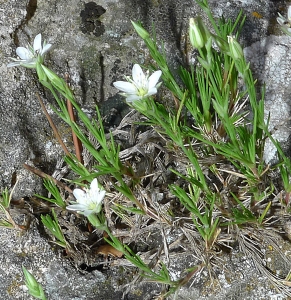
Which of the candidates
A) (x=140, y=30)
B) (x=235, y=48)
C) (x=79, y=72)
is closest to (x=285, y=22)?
(x=235, y=48)

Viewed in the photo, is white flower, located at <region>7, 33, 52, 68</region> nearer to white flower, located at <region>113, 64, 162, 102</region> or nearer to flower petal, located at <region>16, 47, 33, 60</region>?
flower petal, located at <region>16, 47, 33, 60</region>

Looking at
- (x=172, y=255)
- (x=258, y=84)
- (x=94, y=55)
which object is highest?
(x=94, y=55)

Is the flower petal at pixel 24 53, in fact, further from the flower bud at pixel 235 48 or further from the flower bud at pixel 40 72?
the flower bud at pixel 235 48

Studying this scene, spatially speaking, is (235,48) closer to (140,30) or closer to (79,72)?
(140,30)

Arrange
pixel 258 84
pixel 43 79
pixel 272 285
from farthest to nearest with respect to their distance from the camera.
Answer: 1. pixel 258 84
2. pixel 272 285
3. pixel 43 79

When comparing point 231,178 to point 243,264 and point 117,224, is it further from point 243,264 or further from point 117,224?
point 117,224

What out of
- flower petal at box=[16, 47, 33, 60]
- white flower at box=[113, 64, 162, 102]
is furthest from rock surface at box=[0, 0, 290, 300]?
white flower at box=[113, 64, 162, 102]

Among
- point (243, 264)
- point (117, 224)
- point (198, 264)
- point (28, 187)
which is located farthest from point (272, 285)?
point (28, 187)
